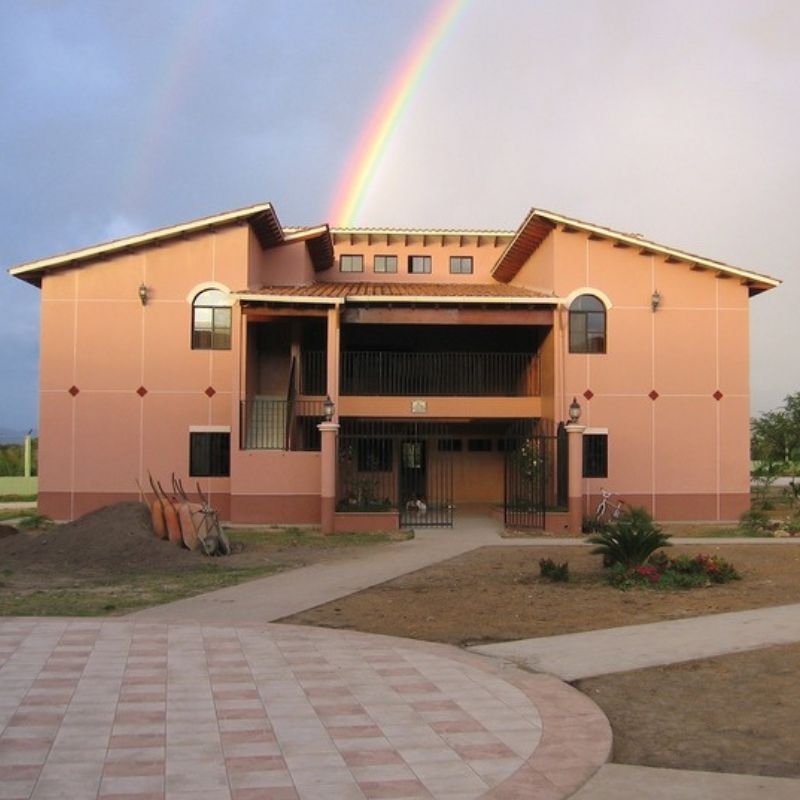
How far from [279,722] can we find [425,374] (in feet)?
69.9

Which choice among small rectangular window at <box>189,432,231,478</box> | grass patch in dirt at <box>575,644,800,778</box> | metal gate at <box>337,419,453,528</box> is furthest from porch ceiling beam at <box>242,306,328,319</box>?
grass patch in dirt at <box>575,644,800,778</box>

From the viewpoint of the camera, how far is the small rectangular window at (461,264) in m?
33.0

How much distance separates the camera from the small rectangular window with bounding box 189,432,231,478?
82.2 ft

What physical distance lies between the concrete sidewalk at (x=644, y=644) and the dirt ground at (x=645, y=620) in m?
0.30

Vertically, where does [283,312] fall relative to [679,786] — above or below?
above

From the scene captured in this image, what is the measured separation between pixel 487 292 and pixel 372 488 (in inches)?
251

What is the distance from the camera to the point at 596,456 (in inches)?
998

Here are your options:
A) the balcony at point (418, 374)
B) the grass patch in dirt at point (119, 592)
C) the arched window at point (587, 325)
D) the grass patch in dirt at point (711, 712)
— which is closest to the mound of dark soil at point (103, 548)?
the grass patch in dirt at point (119, 592)

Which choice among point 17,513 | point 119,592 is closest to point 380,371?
point 17,513

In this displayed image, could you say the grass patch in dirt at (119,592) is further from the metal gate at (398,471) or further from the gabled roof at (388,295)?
the gabled roof at (388,295)

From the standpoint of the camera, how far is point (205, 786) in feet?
18.1

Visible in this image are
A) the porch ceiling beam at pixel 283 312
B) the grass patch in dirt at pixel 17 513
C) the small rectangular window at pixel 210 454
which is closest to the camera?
the porch ceiling beam at pixel 283 312

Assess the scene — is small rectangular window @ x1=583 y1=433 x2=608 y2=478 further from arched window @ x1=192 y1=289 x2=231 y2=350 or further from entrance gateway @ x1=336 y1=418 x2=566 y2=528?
arched window @ x1=192 y1=289 x2=231 y2=350

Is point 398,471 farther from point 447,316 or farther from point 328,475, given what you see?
point 447,316
